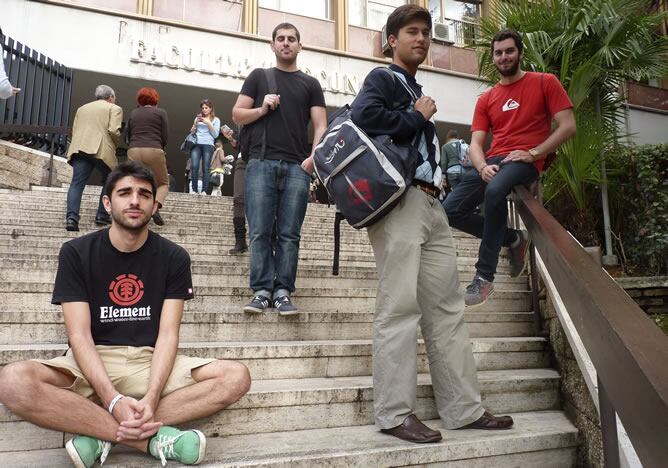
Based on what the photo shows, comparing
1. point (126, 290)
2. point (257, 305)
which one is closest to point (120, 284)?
point (126, 290)

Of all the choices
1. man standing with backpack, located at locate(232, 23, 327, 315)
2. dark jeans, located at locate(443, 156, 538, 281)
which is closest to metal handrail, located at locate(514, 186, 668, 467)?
dark jeans, located at locate(443, 156, 538, 281)

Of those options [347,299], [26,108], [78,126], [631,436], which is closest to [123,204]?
[347,299]

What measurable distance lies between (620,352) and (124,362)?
1.89 metres

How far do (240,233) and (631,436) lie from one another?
3941mm

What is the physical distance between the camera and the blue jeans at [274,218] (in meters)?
3.32

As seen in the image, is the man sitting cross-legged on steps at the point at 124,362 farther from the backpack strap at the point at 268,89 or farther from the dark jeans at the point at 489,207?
the dark jeans at the point at 489,207

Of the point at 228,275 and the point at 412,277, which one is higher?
the point at 228,275

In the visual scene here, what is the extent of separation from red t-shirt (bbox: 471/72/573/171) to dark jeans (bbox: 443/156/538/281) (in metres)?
0.15

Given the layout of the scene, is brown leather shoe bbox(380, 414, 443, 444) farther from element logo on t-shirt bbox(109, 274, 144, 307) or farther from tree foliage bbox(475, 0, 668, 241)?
tree foliage bbox(475, 0, 668, 241)

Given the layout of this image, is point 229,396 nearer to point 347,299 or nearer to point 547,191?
point 347,299

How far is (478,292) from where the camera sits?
318 centimetres

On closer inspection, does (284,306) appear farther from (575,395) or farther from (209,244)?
(209,244)

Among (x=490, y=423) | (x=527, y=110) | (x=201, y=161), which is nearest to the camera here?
(x=490, y=423)

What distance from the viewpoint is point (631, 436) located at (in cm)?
105
